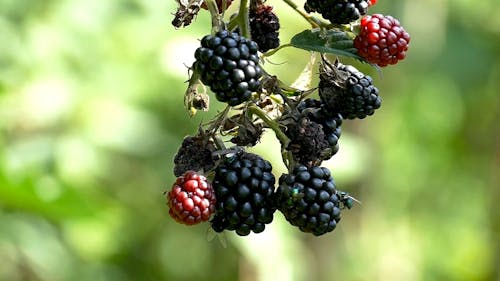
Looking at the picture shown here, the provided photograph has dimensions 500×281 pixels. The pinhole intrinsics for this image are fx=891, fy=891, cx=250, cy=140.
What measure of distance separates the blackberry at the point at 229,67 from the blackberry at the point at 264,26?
0.87 feet

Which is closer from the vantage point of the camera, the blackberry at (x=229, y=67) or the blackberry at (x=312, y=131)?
the blackberry at (x=229, y=67)

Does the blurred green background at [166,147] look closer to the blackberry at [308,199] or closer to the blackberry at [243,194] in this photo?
the blackberry at [243,194]

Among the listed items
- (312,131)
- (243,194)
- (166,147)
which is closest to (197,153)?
(243,194)

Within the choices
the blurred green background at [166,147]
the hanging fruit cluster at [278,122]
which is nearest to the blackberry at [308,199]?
the hanging fruit cluster at [278,122]

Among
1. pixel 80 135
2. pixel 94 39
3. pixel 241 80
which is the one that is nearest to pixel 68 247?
pixel 80 135

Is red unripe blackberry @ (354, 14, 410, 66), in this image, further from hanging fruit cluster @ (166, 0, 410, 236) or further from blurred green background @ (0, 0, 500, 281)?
blurred green background @ (0, 0, 500, 281)

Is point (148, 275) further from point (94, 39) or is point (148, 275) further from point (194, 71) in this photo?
point (194, 71)

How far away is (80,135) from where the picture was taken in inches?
229

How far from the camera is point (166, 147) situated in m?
6.26

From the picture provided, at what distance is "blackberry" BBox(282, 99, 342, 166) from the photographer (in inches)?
101

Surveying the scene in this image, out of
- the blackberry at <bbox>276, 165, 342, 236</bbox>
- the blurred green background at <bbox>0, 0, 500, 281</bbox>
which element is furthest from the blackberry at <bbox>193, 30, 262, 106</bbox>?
the blurred green background at <bbox>0, 0, 500, 281</bbox>

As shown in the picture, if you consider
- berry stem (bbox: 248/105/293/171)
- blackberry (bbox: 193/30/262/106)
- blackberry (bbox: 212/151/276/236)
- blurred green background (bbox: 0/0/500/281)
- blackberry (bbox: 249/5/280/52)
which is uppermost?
blackberry (bbox: 193/30/262/106)

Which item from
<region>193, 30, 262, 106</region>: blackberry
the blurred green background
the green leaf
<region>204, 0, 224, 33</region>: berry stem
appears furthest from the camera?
the blurred green background

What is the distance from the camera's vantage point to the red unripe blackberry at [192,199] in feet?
8.15
